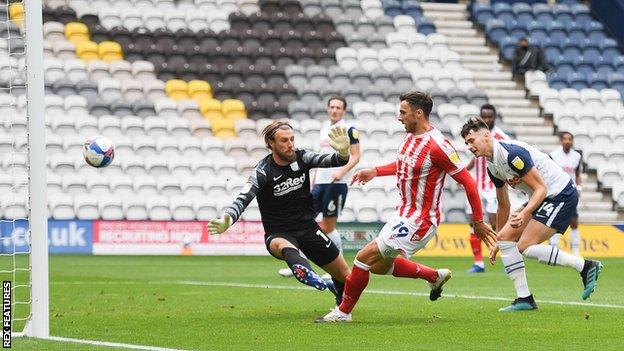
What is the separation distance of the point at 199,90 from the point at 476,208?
20358 millimetres

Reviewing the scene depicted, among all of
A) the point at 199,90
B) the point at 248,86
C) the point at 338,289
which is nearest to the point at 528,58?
the point at 248,86

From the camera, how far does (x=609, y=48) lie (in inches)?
1385

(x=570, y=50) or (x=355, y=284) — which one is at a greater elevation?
(x=570, y=50)

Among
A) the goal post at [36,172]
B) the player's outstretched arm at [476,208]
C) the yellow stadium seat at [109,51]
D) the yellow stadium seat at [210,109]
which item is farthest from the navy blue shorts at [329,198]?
the yellow stadium seat at [109,51]

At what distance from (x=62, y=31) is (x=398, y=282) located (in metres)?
16.8

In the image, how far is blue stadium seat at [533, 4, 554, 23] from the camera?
3606cm

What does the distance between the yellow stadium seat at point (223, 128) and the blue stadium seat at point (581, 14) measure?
41.3ft

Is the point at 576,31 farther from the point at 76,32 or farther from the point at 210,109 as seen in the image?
the point at 76,32

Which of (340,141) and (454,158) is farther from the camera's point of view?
(454,158)

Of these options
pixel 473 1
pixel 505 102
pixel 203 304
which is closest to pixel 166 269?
pixel 203 304

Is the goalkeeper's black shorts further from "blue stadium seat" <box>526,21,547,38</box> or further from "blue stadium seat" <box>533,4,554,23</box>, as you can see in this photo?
"blue stadium seat" <box>533,4,554,23</box>

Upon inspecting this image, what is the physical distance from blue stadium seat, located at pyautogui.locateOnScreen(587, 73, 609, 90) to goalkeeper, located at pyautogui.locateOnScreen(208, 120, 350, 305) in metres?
23.1

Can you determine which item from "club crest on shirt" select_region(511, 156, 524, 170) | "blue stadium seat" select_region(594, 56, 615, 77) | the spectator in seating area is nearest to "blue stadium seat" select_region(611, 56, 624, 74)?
"blue stadium seat" select_region(594, 56, 615, 77)

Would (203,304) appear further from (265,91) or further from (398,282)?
(265,91)
